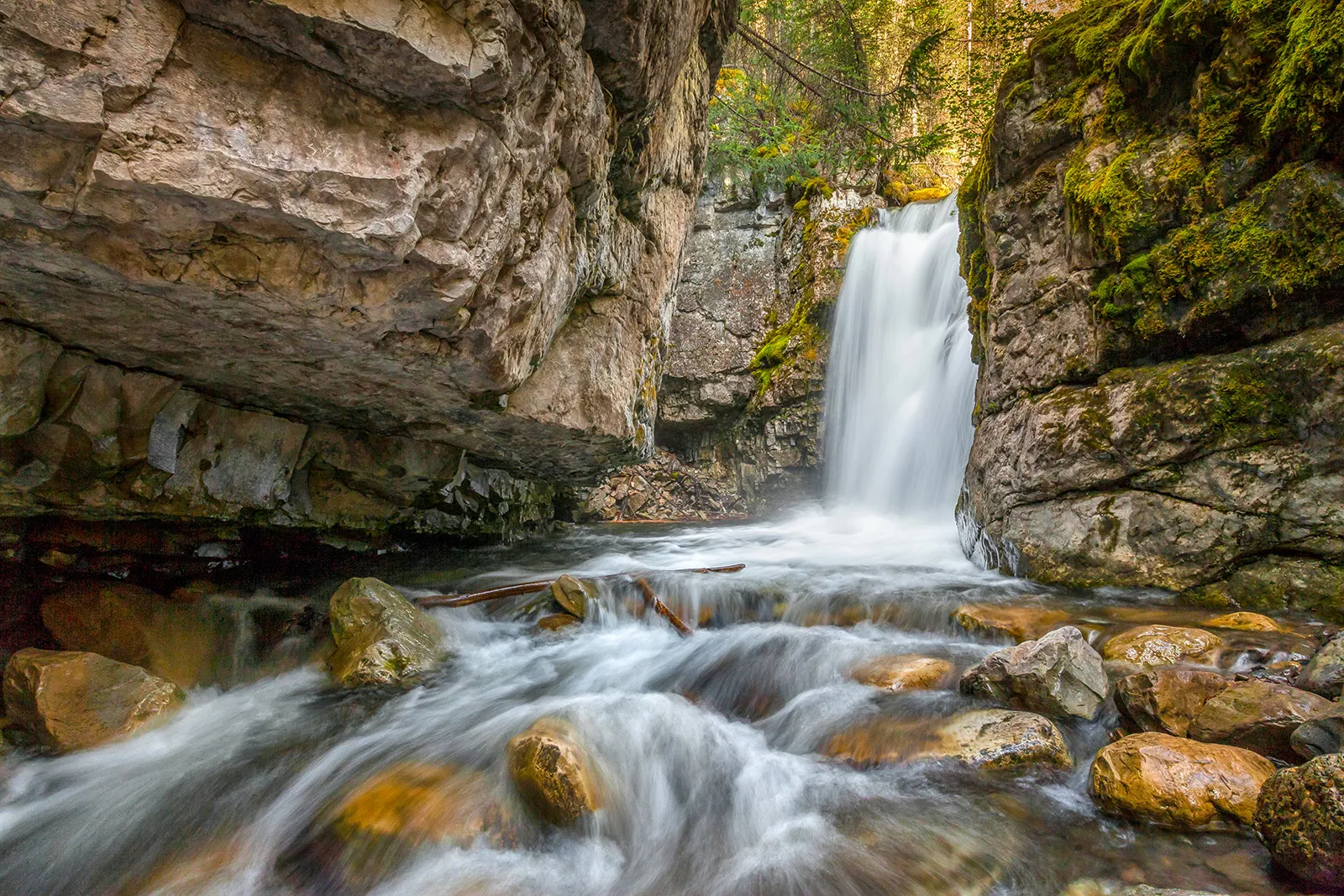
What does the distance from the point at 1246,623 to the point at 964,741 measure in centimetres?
254

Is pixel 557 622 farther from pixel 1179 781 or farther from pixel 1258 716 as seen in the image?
pixel 1258 716

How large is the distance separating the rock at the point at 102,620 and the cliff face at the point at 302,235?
2.34 ft

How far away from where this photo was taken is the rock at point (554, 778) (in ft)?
9.30

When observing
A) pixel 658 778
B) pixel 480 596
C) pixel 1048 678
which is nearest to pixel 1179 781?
pixel 1048 678

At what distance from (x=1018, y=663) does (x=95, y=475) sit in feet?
21.8

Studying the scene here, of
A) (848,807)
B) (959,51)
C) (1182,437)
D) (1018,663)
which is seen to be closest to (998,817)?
(848,807)

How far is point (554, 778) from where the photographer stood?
2861 millimetres

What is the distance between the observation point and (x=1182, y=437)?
15.7ft

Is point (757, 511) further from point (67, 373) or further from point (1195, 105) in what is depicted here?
point (67, 373)

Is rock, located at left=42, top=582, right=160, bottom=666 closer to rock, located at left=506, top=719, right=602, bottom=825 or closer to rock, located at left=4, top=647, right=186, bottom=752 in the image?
rock, located at left=4, top=647, right=186, bottom=752

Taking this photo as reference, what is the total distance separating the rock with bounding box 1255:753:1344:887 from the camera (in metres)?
1.90

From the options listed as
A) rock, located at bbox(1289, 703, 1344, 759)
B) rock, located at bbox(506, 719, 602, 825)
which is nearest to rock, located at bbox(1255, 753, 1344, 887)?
rock, located at bbox(1289, 703, 1344, 759)

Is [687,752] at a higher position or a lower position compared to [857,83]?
lower

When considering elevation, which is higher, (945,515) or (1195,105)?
(1195,105)
